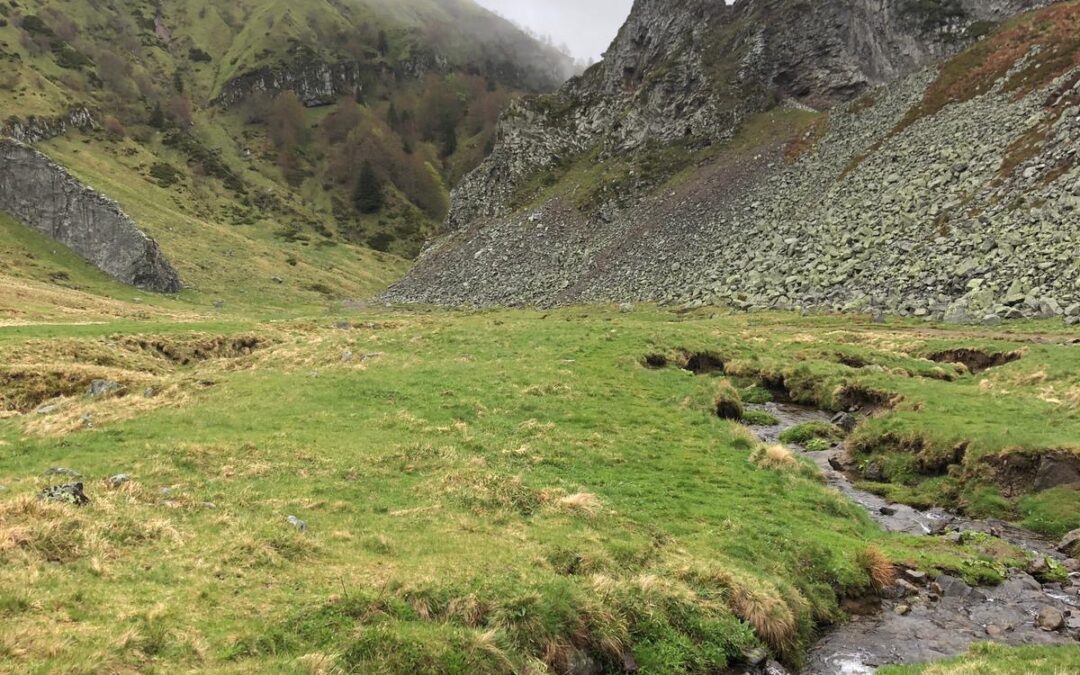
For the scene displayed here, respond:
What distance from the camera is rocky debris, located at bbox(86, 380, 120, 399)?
32.2m

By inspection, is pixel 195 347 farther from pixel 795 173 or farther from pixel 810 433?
pixel 795 173

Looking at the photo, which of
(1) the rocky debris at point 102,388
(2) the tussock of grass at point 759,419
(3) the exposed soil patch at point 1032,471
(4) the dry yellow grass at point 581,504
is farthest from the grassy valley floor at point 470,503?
(2) the tussock of grass at point 759,419

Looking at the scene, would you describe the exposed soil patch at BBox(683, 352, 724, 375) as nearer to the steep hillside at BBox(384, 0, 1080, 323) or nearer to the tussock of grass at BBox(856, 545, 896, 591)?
the steep hillside at BBox(384, 0, 1080, 323)

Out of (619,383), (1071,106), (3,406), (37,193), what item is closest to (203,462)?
(3,406)

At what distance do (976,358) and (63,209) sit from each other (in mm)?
109862

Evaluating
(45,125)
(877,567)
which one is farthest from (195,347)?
(45,125)

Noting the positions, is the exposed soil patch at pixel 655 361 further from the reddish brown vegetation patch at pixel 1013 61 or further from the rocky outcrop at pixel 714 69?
the rocky outcrop at pixel 714 69

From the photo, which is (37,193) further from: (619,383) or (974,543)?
(974,543)

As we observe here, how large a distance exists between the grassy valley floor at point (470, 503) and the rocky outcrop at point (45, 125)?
116801mm

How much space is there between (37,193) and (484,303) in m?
65.4

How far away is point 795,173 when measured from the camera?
281 feet

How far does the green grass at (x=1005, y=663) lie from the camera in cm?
1333

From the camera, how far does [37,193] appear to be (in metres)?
92.7

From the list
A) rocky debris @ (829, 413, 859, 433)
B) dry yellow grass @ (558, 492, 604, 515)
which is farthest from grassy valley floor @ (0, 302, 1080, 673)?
rocky debris @ (829, 413, 859, 433)
